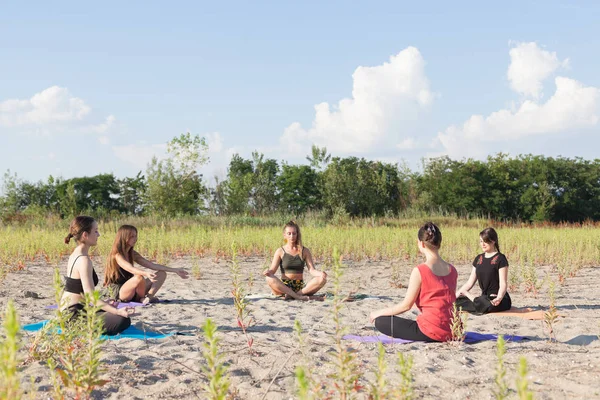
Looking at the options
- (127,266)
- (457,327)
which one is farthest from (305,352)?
(127,266)

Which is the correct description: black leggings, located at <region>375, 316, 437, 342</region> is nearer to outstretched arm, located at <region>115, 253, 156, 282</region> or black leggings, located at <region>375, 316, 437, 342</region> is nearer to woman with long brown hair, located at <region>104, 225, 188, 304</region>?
woman with long brown hair, located at <region>104, 225, 188, 304</region>

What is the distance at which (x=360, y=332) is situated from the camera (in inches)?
242

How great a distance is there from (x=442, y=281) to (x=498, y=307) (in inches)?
88.2

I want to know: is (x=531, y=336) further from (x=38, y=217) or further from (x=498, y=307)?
(x=38, y=217)

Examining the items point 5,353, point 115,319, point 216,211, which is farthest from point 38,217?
point 5,353

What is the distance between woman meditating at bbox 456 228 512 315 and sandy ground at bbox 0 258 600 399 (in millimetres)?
194

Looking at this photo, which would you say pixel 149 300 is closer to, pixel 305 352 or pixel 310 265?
pixel 310 265

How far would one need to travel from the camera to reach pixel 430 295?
5.36m

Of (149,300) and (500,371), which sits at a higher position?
(500,371)

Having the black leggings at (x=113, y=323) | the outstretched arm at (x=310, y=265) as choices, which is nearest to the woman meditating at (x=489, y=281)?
the outstretched arm at (x=310, y=265)

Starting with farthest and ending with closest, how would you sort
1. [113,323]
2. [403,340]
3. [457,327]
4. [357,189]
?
1. [357,189]
2. [113,323]
3. [403,340]
4. [457,327]

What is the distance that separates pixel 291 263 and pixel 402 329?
3.26m

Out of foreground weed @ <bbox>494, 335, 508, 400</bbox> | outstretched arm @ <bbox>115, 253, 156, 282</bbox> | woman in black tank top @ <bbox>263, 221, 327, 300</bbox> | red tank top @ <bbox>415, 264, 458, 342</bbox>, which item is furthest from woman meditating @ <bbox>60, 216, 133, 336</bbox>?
foreground weed @ <bbox>494, 335, 508, 400</bbox>

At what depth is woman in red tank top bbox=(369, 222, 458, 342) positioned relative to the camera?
5332 millimetres
